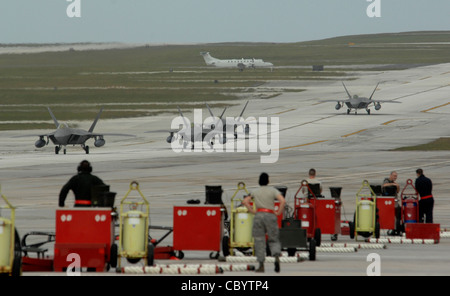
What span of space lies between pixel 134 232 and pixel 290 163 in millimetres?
39372

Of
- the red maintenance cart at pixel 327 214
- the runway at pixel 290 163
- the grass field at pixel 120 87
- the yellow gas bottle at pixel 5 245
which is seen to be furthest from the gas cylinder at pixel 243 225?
the grass field at pixel 120 87

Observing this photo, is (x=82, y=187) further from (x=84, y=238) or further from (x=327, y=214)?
(x=327, y=214)

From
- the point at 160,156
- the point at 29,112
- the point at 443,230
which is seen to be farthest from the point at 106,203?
the point at 29,112

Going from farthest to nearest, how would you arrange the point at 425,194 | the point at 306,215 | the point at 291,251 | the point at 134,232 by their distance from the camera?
the point at 425,194, the point at 306,215, the point at 291,251, the point at 134,232

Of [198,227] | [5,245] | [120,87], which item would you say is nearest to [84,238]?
[5,245]

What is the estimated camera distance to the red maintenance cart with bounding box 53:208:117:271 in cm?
1908

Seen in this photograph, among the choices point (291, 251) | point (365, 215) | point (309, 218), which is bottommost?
point (291, 251)

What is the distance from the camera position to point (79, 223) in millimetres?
19266

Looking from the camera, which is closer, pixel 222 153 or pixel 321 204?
pixel 321 204

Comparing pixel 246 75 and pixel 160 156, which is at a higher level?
pixel 246 75

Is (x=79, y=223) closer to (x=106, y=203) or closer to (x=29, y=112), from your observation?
(x=106, y=203)

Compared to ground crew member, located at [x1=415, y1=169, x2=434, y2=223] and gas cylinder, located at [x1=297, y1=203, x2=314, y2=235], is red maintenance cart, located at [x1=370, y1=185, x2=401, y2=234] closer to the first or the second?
ground crew member, located at [x1=415, y1=169, x2=434, y2=223]

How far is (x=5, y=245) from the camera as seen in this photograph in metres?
17.2
